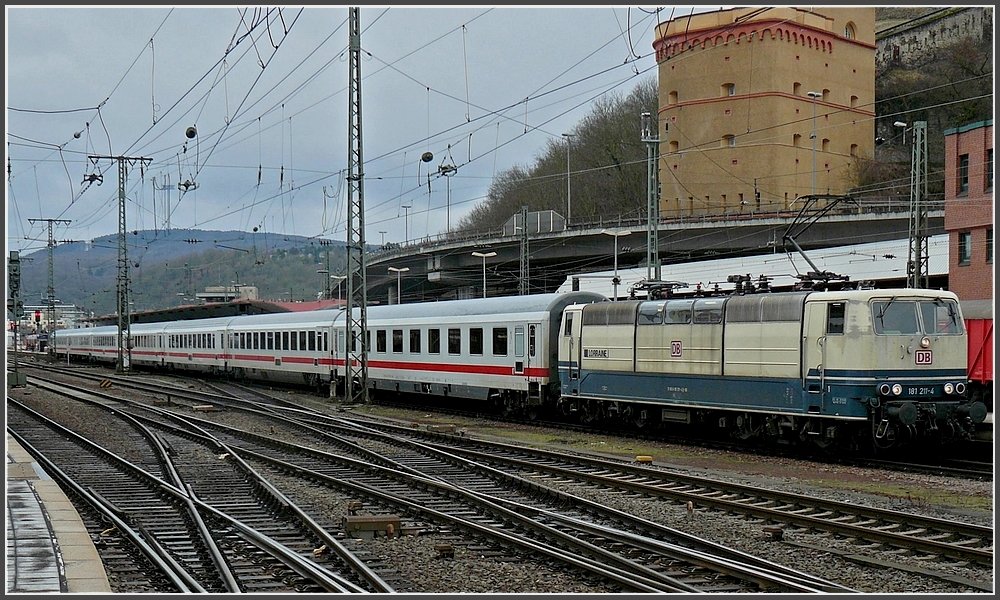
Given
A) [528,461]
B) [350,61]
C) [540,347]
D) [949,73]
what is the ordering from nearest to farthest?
[528,461]
[540,347]
[350,61]
[949,73]

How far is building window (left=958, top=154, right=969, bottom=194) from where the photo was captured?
155ft

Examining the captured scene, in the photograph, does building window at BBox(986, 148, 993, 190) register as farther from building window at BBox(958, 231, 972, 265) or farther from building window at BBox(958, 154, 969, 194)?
building window at BBox(958, 231, 972, 265)

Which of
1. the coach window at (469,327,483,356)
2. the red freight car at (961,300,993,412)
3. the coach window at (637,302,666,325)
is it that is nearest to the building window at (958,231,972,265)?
the red freight car at (961,300,993,412)

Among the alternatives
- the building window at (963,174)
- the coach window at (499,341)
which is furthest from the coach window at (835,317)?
the building window at (963,174)

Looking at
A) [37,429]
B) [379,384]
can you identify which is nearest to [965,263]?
[379,384]

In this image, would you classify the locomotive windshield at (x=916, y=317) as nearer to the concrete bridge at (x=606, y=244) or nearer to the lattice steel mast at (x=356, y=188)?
the lattice steel mast at (x=356, y=188)

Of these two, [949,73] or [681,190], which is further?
[949,73]

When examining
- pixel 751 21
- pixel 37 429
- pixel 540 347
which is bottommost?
pixel 37 429

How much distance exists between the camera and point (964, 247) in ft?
156

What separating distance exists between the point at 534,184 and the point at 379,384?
75839 millimetres

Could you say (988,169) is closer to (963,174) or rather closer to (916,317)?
(963,174)

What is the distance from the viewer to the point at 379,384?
37625mm

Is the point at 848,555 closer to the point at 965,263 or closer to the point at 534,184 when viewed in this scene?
the point at 965,263

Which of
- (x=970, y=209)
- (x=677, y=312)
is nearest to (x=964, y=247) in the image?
(x=970, y=209)
